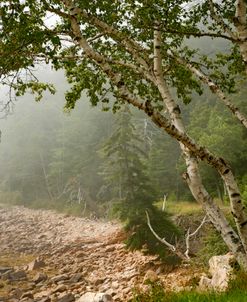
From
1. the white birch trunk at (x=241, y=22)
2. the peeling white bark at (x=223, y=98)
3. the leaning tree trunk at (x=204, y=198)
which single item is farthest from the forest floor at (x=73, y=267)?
the white birch trunk at (x=241, y=22)

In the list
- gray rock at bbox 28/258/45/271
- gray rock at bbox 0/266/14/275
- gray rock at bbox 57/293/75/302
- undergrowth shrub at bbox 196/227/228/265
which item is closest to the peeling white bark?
undergrowth shrub at bbox 196/227/228/265

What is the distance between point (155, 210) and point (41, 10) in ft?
43.6

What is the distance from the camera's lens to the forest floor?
13.2m

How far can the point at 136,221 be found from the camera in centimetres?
1877

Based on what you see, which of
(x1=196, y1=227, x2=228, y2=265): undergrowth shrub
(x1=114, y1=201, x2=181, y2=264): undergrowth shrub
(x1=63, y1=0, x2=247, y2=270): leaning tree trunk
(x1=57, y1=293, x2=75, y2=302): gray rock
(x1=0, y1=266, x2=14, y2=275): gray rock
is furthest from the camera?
(x1=0, y1=266, x2=14, y2=275): gray rock

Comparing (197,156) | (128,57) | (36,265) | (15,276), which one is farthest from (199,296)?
(36,265)

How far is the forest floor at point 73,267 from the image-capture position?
13.2 meters

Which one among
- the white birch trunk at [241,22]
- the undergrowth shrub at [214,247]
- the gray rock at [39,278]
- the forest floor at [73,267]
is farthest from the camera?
the gray rock at [39,278]

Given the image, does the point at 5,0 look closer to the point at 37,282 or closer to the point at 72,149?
the point at 37,282

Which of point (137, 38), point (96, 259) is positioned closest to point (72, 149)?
point (96, 259)

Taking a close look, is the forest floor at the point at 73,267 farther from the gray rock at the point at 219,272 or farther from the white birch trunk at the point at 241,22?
the white birch trunk at the point at 241,22

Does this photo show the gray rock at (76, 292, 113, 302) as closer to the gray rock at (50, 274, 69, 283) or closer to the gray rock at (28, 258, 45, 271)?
the gray rock at (50, 274, 69, 283)

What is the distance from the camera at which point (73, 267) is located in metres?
18.0

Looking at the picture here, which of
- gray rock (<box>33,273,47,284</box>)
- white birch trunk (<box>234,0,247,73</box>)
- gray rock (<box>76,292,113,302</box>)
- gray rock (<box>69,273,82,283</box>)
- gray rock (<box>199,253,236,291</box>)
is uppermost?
white birch trunk (<box>234,0,247,73</box>)
